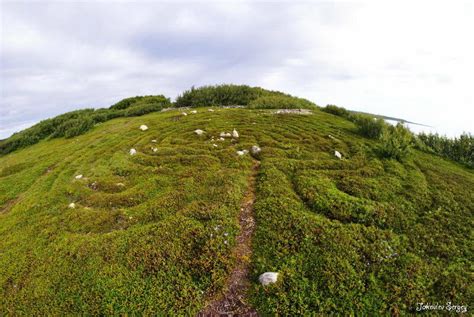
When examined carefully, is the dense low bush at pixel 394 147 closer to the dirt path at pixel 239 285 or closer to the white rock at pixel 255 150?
the white rock at pixel 255 150

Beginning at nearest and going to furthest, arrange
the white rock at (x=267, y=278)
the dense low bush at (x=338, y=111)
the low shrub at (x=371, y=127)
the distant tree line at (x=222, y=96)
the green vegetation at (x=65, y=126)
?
the white rock at (x=267, y=278) < the low shrub at (x=371, y=127) < the dense low bush at (x=338, y=111) < the green vegetation at (x=65, y=126) < the distant tree line at (x=222, y=96)

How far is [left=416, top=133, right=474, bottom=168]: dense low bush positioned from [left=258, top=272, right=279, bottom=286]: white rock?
1339cm

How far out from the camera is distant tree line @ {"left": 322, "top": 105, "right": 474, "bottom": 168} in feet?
40.9

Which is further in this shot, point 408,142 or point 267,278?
point 408,142

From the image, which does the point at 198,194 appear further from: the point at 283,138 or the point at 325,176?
the point at 283,138

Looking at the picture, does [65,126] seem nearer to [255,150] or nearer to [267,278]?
[255,150]

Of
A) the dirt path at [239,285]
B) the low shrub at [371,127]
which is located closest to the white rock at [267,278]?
the dirt path at [239,285]

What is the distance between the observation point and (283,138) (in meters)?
15.2

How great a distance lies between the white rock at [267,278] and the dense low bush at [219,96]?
2590 centimetres

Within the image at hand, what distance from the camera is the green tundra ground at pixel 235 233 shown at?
18.7 feet

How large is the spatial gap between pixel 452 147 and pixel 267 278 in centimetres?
1484

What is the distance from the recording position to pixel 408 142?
13.4 metres

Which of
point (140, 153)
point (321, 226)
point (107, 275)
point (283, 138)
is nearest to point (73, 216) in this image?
point (107, 275)

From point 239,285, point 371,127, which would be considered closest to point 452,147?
point 371,127
